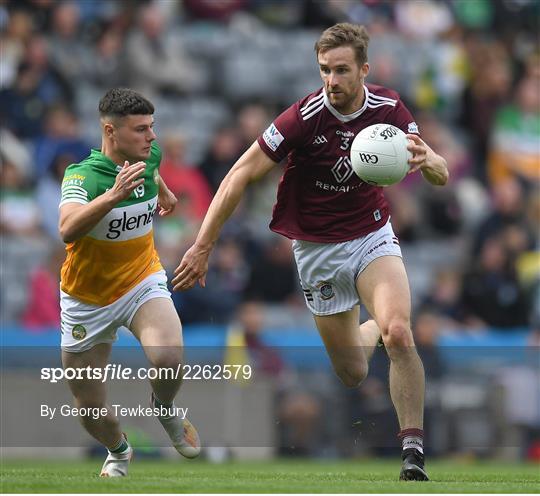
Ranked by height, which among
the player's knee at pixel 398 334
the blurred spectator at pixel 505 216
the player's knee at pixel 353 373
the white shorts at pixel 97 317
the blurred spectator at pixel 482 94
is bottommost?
the player's knee at pixel 398 334

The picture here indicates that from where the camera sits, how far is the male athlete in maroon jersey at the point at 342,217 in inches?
357

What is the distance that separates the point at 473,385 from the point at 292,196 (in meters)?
5.93

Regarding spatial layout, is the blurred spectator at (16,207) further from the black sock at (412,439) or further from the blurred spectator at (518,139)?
the black sock at (412,439)

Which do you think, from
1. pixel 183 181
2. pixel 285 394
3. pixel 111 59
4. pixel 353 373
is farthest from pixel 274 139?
pixel 111 59

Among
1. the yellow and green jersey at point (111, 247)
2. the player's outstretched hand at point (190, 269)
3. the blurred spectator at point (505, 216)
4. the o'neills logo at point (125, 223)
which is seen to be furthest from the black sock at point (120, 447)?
the blurred spectator at point (505, 216)

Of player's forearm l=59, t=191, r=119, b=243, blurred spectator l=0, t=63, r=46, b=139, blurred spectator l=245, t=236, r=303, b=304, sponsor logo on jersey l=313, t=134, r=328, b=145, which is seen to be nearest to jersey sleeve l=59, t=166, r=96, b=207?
player's forearm l=59, t=191, r=119, b=243

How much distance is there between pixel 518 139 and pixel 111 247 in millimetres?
11370

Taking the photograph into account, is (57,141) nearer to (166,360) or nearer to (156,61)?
(156,61)

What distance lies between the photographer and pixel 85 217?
8719 millimetres

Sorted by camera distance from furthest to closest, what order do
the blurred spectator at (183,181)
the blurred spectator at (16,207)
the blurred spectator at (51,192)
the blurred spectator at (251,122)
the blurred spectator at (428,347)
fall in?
the blurred spectator at (251,122) → the blurred spectator at (183,181) → the blurred spectator at (16,207) → the blurred spectator at (51,192) → the blurred spectator at (428,347)

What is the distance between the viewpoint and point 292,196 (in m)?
9.95

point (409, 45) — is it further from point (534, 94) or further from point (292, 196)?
point (292, 196)

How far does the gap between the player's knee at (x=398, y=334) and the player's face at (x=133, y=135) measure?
2055 millimetres

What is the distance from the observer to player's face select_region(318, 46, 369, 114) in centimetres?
927
